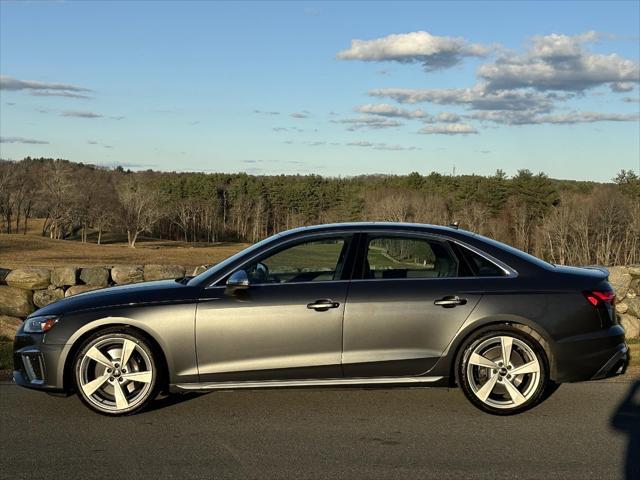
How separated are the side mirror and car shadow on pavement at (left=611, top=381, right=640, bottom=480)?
2947 millimetres

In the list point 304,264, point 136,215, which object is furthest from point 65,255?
point 304,264

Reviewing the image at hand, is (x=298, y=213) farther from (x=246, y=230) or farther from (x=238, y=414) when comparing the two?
(x=238, y=414)

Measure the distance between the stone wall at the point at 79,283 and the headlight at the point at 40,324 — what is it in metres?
Result: 4.78

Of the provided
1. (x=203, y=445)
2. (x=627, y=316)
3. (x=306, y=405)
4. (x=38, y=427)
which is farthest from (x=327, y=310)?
(x=627, y=316)

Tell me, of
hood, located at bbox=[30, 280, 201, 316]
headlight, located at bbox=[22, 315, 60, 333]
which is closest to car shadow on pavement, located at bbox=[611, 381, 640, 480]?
hood, located at bbox=[30, 280, 201, 316]

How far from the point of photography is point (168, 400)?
6.20 metres

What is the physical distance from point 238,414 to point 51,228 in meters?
109

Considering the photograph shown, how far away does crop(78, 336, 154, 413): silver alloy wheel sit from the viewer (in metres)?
5.68

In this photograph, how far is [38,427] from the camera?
17.8 feet

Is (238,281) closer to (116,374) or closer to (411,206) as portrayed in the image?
(116,374)

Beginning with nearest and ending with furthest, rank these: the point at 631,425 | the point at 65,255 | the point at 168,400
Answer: the point at 631,425 → the point at 168,400 → the point at 65,255

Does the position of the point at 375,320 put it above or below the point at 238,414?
above

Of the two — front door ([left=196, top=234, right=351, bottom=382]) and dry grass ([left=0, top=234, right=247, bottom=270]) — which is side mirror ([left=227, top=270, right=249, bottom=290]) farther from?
dry grass ([left=0, top=234, right=247, bottom=270])

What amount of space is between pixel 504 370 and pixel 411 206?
79560mm
